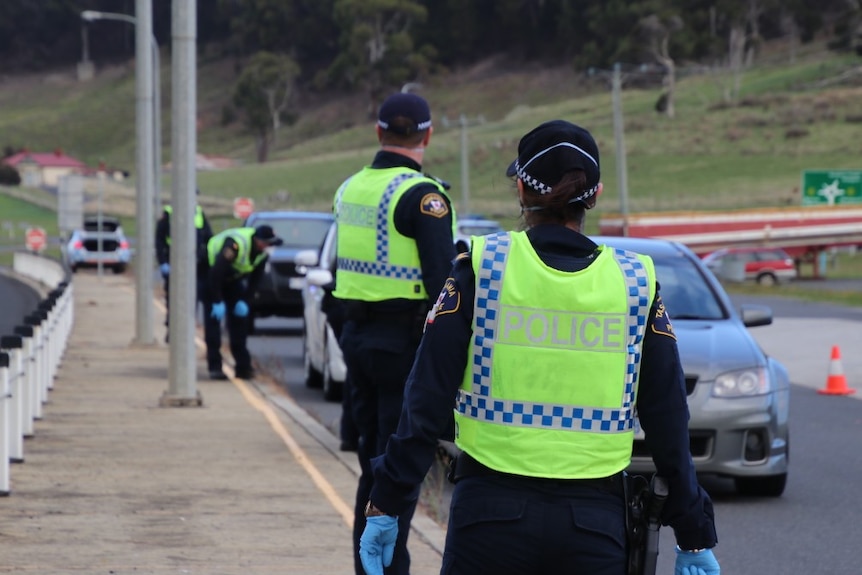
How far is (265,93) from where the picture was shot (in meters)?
130

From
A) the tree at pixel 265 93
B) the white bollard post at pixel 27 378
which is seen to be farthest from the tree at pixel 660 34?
the white bollard post at pixel 27 378

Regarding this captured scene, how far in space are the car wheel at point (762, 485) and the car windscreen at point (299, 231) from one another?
13.4 metres

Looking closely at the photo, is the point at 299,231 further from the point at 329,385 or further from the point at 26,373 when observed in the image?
the point at 26,373

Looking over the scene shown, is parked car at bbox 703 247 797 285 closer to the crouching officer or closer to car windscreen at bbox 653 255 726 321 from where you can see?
the crouching officer

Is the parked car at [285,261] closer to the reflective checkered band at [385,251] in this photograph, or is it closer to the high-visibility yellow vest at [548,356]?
the reflective checkered band at [385,251]

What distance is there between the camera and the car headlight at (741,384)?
9.59 meters

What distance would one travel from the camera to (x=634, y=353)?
4.01 meters

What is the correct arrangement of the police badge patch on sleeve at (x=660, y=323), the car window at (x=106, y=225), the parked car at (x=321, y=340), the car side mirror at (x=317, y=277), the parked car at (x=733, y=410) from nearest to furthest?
the police badge patch on sleeve at (x=660, y=323), the parked car at (x=733, y=410), the car side mirror at (x=317, y=277), the parked car at (x=321, y=340), the car window at (x=106, y=225)

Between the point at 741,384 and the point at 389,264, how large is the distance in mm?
3668

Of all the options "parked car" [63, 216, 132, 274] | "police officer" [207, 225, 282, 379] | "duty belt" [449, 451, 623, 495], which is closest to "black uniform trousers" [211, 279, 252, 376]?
"police officer" [207, 225, 282, 379]

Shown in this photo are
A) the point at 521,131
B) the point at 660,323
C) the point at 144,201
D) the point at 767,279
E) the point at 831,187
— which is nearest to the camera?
the point at 660,323

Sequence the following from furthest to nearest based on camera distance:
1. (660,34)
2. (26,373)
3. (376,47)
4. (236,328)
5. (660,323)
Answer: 1. (376,47)
2. (660,34)
3. (236,328)
4. (26,373)
5. (660,323)

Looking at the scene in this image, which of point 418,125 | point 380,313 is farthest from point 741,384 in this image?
point 418,125

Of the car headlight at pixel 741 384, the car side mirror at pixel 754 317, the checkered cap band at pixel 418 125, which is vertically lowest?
the car headlight at pixel 741 384
